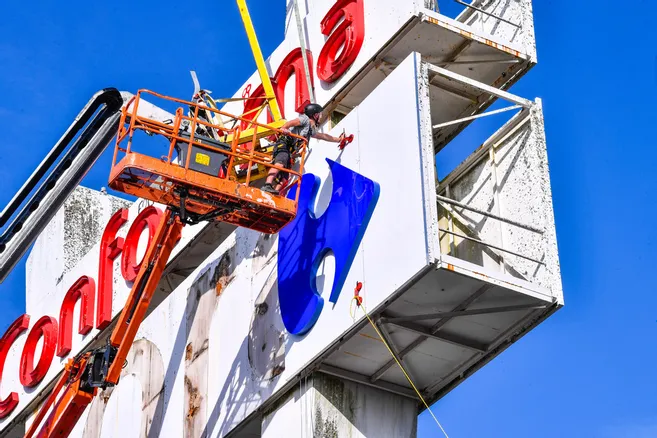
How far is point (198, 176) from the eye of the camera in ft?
73.7

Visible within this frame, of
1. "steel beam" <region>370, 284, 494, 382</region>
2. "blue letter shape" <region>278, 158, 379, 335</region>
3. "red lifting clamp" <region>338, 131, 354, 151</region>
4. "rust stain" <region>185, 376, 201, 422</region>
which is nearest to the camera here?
"steel beam" <region>370, 284, 494, 382</region>

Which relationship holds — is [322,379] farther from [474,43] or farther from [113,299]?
[113,299]

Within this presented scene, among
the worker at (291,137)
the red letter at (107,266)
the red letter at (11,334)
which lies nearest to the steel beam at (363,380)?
the worker at (291,137)

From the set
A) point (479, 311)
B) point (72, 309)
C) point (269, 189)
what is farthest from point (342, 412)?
point (72, 309)

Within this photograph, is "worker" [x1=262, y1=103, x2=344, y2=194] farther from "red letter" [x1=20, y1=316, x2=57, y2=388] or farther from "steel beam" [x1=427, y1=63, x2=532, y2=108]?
"red letter" [x1=20, y1=316, x2=57, y2=388]

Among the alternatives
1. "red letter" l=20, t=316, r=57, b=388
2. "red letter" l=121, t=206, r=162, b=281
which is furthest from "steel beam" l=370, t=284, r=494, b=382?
"red letter" l=20, t=316, r=57, b=388

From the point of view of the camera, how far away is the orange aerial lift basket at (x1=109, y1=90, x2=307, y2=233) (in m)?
22.3

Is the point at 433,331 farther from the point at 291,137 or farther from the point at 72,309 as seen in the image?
the point at 72,309

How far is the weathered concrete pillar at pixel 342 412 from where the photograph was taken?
2195 centimetres

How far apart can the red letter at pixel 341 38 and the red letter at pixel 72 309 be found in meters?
10.1

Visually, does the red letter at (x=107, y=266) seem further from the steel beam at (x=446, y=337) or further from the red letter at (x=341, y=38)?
the steel beam at (x=446, y=337)

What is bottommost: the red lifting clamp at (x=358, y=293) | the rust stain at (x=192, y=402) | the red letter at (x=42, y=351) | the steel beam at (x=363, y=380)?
the steel beam at (x=363, y=380)

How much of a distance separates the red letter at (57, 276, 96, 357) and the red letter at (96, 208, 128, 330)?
21.2 inches

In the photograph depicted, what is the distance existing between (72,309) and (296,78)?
34.3 feet
